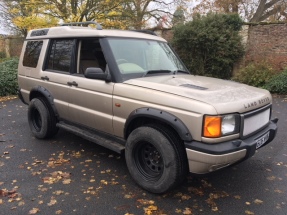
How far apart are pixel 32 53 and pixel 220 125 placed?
4.01 meters

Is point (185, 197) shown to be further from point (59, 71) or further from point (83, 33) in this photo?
point (59, 71)

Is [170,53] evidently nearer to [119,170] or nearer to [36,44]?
[119,170]

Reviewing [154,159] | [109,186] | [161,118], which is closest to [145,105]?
[161,118]

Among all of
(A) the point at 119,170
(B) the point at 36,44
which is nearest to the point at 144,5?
(B) the point at 36,44

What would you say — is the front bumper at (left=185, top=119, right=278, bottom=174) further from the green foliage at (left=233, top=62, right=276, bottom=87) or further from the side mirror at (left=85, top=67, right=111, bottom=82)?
the green foliage at (left=233, top=62, right=276, bottom=87)

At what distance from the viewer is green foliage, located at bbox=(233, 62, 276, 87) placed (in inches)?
404

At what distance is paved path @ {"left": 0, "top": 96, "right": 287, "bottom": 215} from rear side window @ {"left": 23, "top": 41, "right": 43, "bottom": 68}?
158 centimetres

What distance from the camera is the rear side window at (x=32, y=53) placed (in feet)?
16.7

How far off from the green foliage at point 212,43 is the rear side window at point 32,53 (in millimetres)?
7373

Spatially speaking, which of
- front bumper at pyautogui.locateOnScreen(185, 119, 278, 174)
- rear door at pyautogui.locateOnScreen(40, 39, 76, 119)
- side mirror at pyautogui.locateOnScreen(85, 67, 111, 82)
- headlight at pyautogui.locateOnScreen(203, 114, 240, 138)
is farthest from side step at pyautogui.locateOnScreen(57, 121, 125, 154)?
headlight at pyautogui.locateOnScreen(203, 114, 240, 138)

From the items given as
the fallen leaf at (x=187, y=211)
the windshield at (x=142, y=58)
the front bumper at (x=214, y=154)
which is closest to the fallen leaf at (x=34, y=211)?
the fallen leaf at (x=187, y=211)

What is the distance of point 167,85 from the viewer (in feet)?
10.9

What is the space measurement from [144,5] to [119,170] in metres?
18.2

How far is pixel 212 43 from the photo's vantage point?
1100cm
